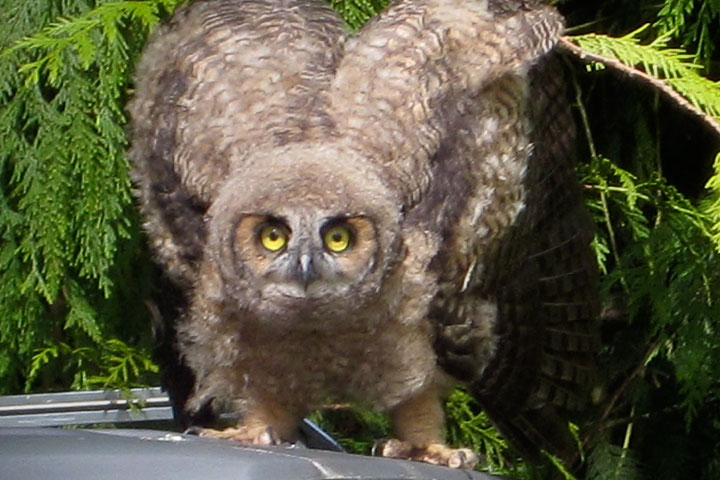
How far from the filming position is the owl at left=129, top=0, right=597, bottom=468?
9.03ft

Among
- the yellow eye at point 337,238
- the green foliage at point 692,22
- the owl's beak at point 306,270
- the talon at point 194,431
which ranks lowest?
the talon at point 194,431

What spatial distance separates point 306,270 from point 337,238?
11 centimetres

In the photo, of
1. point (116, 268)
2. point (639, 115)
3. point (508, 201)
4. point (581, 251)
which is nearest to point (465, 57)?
point (508, 201)

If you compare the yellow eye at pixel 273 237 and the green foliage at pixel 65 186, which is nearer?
the yellow eye at pixel 273 237

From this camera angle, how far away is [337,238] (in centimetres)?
275

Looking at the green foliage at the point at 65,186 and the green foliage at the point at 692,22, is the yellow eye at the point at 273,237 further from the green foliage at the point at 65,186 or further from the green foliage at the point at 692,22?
the green foliage at the point at 692,22

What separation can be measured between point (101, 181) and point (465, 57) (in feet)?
3.35

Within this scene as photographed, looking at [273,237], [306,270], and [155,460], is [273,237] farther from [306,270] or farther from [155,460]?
[155,460]

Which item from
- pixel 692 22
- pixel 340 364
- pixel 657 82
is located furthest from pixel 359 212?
pixel 692 22

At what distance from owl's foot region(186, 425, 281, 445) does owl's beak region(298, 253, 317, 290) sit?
1.35 feet

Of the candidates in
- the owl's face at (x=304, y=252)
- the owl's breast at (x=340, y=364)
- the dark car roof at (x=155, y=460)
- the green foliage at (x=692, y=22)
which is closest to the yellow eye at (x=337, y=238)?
the owl's face at (x=304, y=252)

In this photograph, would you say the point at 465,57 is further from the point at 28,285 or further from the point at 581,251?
the point at 28,285

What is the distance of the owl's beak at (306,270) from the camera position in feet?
8.75

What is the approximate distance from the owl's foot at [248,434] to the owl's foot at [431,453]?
0.83ft
